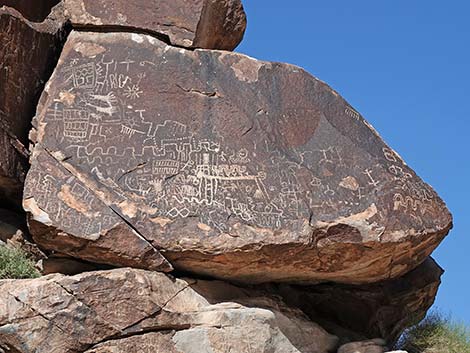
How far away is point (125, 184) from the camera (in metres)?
7.75

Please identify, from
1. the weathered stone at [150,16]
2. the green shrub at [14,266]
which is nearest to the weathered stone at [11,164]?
the green shrub at [14,266]

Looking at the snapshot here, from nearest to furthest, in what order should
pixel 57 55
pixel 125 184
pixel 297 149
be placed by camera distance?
pixel 125 184 → pixel 297 149 → pixel 57 55

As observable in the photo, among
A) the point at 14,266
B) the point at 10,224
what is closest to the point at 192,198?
the point at 14,266

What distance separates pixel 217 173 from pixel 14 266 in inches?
78.4

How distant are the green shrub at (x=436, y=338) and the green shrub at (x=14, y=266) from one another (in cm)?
373

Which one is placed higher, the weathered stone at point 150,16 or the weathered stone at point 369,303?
the weathered stone at point 150,16

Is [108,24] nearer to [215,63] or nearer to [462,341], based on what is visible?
[215,63]

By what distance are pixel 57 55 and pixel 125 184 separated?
1904 millimetres

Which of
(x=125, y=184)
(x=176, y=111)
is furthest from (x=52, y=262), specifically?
(x=176, y=111)

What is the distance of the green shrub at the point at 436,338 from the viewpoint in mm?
8945

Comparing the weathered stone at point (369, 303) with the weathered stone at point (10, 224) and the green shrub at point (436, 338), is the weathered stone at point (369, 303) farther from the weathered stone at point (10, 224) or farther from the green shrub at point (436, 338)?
the weathered stone at point (10, 224)

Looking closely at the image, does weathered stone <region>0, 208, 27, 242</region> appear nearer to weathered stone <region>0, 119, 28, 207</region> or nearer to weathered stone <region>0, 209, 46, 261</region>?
weathered stone <region>0, 209, 46, 261</region>

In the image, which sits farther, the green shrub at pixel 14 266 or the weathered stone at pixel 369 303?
the weathered stone at pixel 369 303

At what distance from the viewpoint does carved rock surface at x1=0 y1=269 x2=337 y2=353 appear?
284 inches
